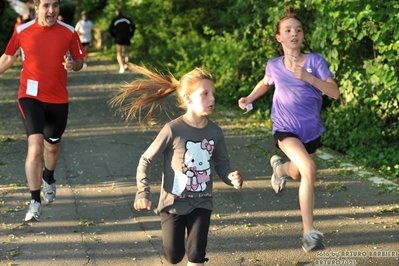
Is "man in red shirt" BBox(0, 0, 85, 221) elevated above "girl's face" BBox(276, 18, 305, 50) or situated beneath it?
situated beneath

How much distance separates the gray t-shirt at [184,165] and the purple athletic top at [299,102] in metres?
1.51

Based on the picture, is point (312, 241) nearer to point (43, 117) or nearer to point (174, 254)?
point (174, 254)

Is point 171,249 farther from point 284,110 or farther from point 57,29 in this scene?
point 57,29

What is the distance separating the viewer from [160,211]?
17.2 feet

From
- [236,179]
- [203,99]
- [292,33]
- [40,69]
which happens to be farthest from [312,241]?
[40,69]

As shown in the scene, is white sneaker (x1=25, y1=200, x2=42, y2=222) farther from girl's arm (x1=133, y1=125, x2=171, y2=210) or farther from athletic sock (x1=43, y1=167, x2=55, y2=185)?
girl's arm (x1=133, y1=125, x2=171, y2=210)

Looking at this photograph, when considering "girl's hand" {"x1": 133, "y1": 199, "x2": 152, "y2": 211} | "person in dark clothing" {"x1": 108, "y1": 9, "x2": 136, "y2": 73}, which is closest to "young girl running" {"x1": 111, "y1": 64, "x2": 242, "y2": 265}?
"girl's hand" {"x1": 133, "y1": 199, "x2": 152, "y2": 211}

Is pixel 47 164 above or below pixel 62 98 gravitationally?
below

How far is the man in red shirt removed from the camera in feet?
23.7

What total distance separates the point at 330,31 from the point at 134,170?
3472 millimetres

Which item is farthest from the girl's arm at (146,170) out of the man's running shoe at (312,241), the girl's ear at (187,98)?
the man's running shoe at (312,241)

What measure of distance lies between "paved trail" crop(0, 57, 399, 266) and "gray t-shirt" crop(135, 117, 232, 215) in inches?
39.5

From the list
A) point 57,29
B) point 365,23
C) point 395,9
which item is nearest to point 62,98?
point 57,29

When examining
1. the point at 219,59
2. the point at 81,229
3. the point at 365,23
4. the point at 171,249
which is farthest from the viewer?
the point at 219,59
